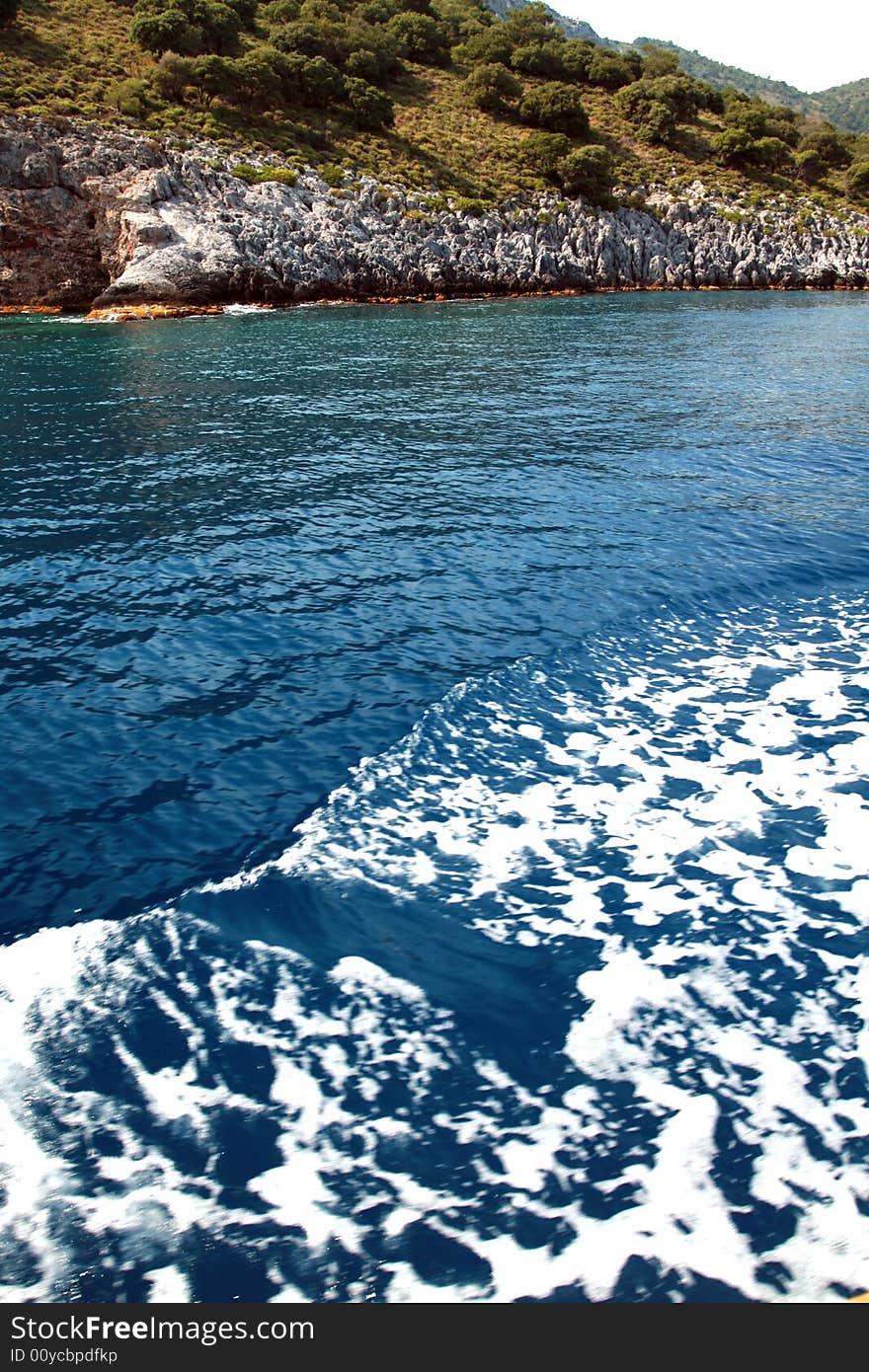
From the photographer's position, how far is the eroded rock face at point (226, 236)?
58.9 m

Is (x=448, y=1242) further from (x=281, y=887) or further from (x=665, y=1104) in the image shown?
(x=281, y=887)

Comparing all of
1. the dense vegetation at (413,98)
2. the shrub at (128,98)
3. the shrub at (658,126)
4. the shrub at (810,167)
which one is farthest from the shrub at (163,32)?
the shrub at (810,167)

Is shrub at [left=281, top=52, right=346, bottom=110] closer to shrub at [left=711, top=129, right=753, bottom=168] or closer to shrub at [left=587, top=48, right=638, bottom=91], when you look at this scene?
shrub at [left=587, top=48, right=638, bottom=91]

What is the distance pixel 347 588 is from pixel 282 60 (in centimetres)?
8529

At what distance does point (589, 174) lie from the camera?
8300cm

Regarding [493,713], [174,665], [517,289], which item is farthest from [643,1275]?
[517,289]

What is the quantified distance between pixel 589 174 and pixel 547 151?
498 cm

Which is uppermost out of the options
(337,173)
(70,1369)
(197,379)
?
(337,173)

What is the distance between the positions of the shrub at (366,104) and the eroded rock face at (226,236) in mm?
16007

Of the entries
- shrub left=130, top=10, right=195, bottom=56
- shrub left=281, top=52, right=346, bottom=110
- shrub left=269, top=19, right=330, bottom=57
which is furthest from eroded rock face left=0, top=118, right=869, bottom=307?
shrub left=269, top=19, right=330, bottom=57

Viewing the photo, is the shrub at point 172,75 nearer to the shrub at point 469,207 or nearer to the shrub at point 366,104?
the shrub at point 366,104

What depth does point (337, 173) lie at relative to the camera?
70.2 m

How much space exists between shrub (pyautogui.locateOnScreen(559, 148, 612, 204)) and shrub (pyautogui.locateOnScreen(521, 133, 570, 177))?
963 millimetres

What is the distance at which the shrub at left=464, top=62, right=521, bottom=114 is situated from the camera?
92.8 m
